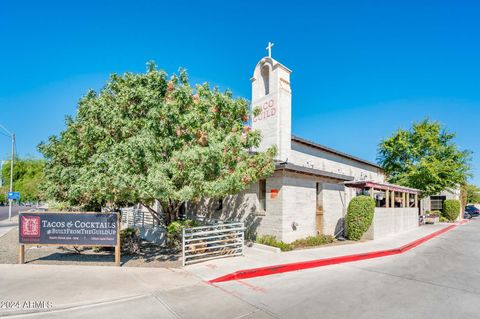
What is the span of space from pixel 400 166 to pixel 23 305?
3442 cm

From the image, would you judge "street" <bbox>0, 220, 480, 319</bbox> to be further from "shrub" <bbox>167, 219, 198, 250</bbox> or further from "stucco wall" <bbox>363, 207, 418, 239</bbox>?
"stucco wall" <bbox>363, 207, 418, 239</bbox>

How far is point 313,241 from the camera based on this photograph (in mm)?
12680

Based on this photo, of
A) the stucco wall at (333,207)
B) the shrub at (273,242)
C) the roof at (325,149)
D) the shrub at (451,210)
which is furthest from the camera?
the shrub at (451,210)

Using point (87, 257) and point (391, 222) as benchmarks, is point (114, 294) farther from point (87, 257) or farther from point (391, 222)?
point (391, 222)

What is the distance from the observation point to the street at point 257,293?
18.1 ft

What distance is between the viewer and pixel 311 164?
22.0 metres

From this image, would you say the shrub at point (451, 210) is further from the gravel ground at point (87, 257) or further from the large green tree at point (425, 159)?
the gravel ground at point (87, 257)

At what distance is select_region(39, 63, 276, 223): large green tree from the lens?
813 centimetres

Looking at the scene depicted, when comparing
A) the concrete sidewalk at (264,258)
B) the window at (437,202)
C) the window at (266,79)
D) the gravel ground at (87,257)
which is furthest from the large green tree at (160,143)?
the window at (437,202)

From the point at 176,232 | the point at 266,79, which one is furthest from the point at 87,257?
the point at 266,79

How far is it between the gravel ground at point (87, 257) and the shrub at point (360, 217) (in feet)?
30.2

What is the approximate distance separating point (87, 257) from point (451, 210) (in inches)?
1468

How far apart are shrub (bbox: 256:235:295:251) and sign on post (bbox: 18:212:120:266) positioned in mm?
5754

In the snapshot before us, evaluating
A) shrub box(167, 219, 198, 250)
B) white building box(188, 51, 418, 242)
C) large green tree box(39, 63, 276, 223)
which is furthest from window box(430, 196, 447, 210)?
shrub box(167, 219, 198, 250)
